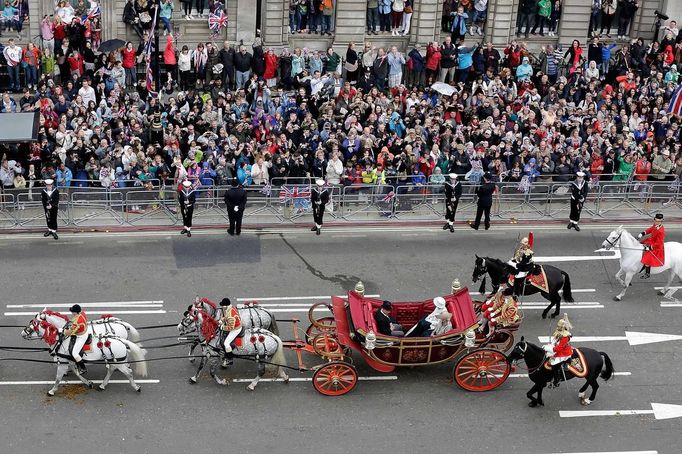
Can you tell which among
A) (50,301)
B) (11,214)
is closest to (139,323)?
(50,301)

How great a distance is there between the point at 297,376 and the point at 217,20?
720 inches

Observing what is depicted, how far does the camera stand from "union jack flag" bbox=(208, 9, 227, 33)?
35219 millimetres

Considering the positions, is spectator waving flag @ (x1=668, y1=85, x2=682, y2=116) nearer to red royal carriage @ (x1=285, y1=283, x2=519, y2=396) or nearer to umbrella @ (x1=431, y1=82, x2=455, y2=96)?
umbrella @ (x1=431, y1=82, x2=455, y2=96)

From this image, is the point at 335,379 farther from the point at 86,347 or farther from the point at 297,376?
the point at 86,347

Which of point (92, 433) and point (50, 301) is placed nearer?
point (92, 433)

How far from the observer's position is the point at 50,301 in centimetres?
2314

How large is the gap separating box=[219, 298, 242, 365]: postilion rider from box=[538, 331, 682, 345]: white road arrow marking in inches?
278

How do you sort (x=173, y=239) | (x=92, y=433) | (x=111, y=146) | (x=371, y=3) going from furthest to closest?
(x=371, y=3), (x=111, y=146), (x=173, y=239), (x=92, y=433)

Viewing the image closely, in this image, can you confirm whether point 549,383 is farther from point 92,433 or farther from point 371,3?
point 371,3

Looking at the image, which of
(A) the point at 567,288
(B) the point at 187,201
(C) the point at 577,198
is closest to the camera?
(A) the point at 567,288

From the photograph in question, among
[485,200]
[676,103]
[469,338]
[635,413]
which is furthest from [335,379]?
[676,103]

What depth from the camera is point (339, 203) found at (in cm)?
2848

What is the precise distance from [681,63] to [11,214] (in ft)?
81.7

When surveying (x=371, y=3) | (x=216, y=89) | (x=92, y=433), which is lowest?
(x=92, y=433)
